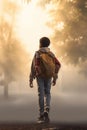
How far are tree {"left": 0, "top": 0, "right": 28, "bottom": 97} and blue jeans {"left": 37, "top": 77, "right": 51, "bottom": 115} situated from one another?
21.0 meters

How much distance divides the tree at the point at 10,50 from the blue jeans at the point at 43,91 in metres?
21.0

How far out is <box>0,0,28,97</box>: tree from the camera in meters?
32.7

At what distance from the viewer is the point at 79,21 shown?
27.8 meters

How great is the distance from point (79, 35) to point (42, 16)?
282 inches

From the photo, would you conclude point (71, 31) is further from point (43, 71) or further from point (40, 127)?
point (40, 127)

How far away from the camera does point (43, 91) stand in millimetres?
11055

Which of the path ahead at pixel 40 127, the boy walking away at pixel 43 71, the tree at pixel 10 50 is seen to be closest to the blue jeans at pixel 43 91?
the boy walking away at pixel 43 71

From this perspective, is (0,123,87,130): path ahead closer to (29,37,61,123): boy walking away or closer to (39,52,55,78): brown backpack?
(29,37,61,123): boy walking away

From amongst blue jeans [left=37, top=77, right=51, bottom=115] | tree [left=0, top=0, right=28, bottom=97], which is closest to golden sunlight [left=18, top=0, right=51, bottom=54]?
tree [left=0, top=0, right=28, bottom=97]

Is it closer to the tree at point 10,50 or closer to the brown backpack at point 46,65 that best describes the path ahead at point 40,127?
the brown backpack at point 46,65

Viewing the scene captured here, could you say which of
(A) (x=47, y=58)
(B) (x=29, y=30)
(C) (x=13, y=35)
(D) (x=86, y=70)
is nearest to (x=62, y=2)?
(D) (x=86, y=70)

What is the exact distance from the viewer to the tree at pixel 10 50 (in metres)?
A: 32.7

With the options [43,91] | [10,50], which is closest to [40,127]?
[43,91]

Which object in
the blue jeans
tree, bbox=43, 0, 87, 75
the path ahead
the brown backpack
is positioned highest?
tree, bbox=43, 0, 87, 75
